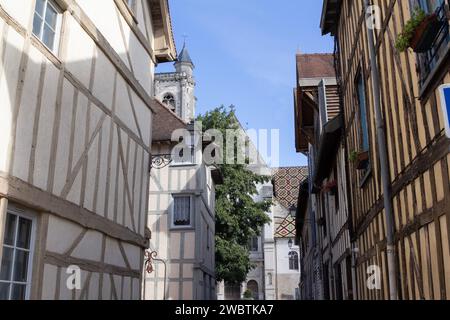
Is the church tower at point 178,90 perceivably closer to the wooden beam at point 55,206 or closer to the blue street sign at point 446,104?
the wooden beam at point 55,206

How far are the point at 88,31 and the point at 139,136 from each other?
2.24m

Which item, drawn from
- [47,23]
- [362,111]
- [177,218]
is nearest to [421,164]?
[362,111]

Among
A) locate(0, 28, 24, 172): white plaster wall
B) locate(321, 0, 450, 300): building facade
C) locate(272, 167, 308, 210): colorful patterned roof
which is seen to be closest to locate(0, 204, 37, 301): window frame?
locate(0, 28, 24, 172): white plaster wall

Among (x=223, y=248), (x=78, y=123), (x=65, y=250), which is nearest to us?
(x=65, y=250)

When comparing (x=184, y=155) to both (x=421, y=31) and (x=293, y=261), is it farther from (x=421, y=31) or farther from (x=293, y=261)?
(x=293, y=261)

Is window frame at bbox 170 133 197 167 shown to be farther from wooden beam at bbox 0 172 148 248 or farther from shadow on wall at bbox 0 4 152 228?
wooden beam at bbox 0 172 148 248

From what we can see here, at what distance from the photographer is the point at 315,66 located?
12758mm

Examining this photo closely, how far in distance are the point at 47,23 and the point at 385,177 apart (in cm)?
400

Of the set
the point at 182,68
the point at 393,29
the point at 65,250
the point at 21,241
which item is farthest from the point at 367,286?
the point at 182,68

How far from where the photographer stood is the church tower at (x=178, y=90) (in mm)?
47022

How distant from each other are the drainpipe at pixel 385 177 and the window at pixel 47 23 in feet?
11.7
